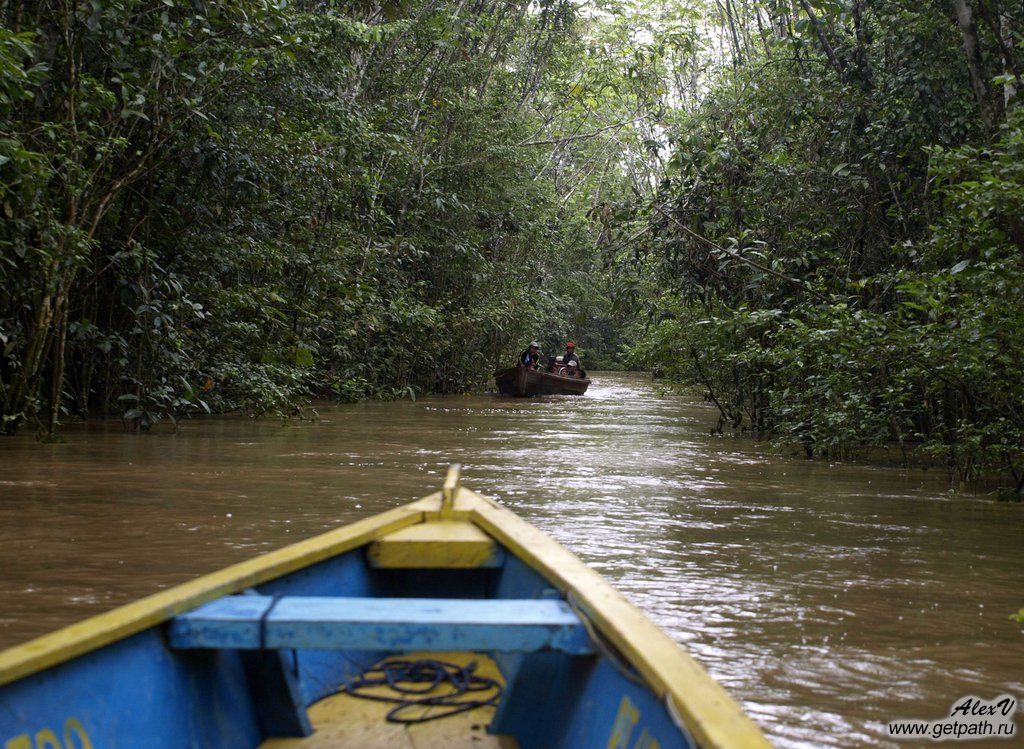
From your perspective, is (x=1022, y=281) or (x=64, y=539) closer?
(x=64, y=539)

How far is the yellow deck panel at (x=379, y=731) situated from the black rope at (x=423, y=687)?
0.03m

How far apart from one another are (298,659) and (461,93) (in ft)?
58.6

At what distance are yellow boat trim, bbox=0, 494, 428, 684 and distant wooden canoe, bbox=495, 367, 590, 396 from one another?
1678 centimetres

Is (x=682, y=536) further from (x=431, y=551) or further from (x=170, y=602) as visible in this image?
(x=170, y=602)

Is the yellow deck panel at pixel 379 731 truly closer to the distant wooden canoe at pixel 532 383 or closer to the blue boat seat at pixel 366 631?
the blue boat seat at pixel 366 631

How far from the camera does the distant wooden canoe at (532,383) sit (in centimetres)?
2017

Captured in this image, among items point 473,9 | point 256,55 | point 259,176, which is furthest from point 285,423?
point 473,9

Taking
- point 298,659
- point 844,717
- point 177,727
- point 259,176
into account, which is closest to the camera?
point 177,727

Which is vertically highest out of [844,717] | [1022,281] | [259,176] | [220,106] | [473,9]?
[473,9]

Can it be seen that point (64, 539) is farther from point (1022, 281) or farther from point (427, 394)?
point (427, 394)

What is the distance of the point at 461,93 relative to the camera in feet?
64.0
